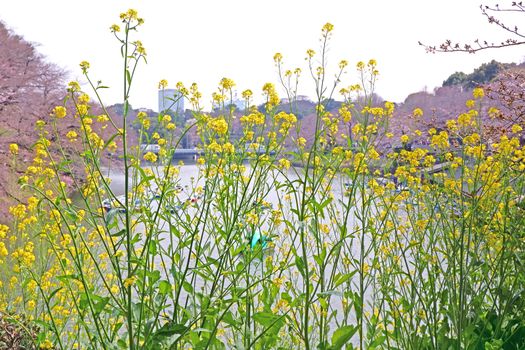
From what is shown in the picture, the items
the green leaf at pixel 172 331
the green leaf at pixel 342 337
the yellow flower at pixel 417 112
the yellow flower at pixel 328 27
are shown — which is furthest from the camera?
the yellow flower at pixel 417 112

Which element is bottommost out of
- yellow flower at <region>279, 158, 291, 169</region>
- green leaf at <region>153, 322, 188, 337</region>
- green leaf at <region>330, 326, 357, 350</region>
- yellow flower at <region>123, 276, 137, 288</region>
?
green leaf at <region>330, 326, 357, 350</region>

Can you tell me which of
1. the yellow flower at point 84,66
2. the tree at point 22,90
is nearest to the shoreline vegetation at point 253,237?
the yellow flower at point 84,66

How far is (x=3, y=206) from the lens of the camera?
39.6 feet

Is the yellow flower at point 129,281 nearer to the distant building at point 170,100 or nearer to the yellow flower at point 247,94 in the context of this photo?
the distant building at point 170,100

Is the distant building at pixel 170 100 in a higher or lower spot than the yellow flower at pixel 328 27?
lower

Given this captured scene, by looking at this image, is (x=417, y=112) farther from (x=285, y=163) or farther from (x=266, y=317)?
(x=266, y=317)

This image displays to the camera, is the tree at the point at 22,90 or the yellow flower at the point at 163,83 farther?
the tree at the point at 22,90

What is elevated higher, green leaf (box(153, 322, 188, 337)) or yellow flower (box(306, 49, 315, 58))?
yellow flower (box(306, 49, 315, 58))

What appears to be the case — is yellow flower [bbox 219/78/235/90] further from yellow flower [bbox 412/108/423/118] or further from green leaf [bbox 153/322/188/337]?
green leaf [bbox 153/322/188/337]

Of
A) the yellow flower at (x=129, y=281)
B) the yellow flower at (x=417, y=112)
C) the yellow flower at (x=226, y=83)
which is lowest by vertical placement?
the yellow flower at (x=129, y=281)

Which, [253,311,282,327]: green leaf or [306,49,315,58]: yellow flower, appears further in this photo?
[306,49,315,58]: yellow flower

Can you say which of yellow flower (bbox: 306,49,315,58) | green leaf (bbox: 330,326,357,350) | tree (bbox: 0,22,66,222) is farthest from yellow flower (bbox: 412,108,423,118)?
tree (bbox: 0,22,66,222)

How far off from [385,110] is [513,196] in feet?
2.21

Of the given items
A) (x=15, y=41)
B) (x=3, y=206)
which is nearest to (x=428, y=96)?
(x=15, y=41)
